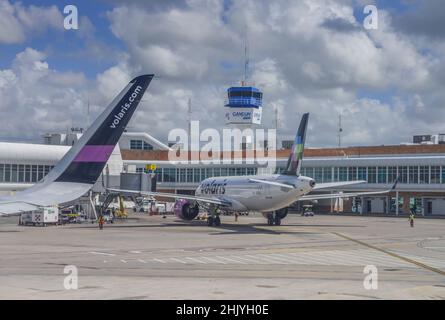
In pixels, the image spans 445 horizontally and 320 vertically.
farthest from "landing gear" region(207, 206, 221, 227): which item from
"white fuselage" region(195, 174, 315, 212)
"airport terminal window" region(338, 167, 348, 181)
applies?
"airport terminal window" region(338, 167, 348, 181)

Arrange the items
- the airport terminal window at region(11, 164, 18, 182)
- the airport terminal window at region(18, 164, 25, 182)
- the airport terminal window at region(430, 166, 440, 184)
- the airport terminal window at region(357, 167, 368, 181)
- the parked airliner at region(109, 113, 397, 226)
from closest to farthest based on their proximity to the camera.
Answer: the parked airliner at region(109, 113, 397, 226)
the airport terminal window at region(11, 164, 18, 182)
the airport terminal window at region(18, 164, 25, 182)
the airport terminal window at region(430, 166, 440, 184)
the airport terminal window at region(357, 167, 368, 181)

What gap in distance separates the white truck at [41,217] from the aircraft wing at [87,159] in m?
30.4

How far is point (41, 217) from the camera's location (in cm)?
6197

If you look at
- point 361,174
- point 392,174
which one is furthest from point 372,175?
point 392,174

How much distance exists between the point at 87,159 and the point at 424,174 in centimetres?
8178

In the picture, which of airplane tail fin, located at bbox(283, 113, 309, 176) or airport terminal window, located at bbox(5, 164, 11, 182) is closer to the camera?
airplane tail fin, located at bbox(283, 113, 309, 176)

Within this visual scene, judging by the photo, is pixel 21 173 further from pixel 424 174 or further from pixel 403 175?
pixel 424 174

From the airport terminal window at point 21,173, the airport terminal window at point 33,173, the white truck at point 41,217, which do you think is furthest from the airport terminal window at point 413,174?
the white truck at point 41,217

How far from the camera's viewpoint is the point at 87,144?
31.2m

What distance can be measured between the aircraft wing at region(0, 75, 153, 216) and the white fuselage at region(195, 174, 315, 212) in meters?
26.1

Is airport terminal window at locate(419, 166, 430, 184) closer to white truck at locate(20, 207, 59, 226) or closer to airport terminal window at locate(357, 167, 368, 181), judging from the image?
airport terminal window at locate(357, 167, 368, 181)

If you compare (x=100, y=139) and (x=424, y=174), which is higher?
(x=424, y=174)

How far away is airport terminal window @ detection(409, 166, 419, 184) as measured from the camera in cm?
10338
